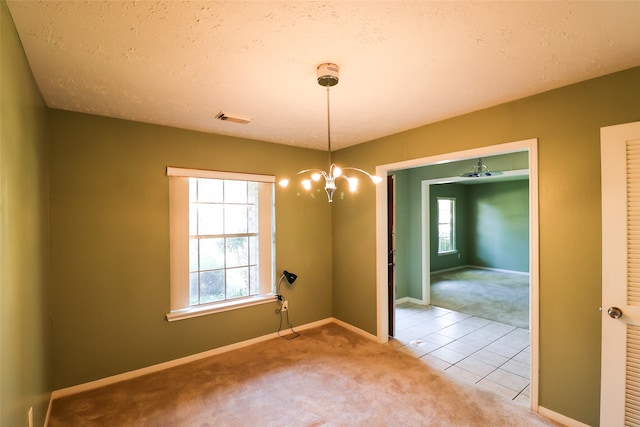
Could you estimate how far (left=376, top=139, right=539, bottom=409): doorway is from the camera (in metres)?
2.30

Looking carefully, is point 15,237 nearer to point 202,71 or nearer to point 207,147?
point 202,71

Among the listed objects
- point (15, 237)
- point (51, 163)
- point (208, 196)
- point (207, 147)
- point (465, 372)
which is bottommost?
point (465, 372)

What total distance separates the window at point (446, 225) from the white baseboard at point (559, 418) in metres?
6.01

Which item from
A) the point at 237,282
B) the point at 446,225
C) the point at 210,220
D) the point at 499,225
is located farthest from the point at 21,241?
the point at 499,225

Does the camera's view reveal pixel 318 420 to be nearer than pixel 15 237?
No

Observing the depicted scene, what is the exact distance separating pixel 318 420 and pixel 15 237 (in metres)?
2.19

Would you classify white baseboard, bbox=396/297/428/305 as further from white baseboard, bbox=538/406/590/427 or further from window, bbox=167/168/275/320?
white baseboard, bbox=538/406/590/427

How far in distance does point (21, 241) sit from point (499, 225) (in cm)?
923

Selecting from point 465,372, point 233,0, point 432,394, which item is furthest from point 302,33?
point 465,372

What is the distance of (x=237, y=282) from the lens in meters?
3.51

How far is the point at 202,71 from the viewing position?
1899mm

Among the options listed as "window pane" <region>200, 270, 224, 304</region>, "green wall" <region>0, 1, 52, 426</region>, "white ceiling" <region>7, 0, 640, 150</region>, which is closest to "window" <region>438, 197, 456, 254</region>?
"white ceiling" <region>7, 0, 640, 150</region>

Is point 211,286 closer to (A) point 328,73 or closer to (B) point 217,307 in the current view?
(B) point 217,307

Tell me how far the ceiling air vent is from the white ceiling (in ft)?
0.25
